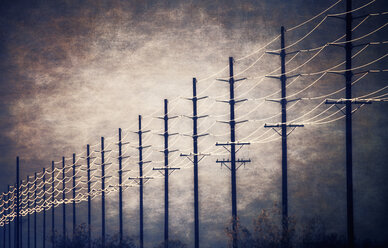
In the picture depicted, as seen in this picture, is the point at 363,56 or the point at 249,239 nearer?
the point at 249,239

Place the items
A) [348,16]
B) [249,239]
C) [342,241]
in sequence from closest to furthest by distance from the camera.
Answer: [348,16] → [249,239] → [342,241]

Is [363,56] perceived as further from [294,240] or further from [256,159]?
[294,240]

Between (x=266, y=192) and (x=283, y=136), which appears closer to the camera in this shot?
(x=283, y=136)

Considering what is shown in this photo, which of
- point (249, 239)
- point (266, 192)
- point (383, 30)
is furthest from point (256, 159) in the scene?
point (249, 239)

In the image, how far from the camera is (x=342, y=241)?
34.5m

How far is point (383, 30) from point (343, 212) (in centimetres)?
1989

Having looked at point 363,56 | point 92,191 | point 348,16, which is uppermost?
point 363,56

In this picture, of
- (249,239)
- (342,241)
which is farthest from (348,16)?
(342,241)

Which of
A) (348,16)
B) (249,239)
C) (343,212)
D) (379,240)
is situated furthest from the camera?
(343,212)

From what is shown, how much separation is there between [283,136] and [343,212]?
103ft

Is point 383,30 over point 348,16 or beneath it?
over

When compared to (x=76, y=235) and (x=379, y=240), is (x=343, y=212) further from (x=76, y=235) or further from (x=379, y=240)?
(x=76, y=235)

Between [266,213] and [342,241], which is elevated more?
[266,213]

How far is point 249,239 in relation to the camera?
85.7 feet
